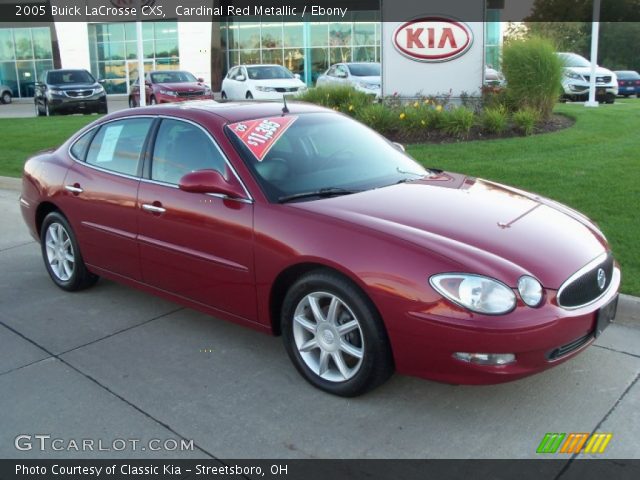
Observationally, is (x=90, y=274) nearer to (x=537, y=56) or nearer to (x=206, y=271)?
(x=206, y=271)

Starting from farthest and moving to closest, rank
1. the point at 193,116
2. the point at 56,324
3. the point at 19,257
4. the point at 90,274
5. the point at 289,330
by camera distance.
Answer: the point at 19,257 → the point at 90,274 → the point at 56,324 → the point at 193,116 → the point at 289,330

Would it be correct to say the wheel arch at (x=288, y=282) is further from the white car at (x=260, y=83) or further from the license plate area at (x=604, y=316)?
the white car at (x=260, y=83)

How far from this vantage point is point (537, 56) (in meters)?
12.4

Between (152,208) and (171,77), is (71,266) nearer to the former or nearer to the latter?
(152,208)

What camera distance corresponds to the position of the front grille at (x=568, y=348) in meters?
3.45

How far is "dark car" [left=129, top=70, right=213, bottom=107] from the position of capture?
76.2ft

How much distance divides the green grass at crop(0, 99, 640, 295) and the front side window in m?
3.06

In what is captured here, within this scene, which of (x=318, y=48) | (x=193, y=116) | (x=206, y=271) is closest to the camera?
(x=206, y=271)

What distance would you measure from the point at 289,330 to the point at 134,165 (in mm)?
1842

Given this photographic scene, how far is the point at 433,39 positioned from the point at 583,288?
10574mm

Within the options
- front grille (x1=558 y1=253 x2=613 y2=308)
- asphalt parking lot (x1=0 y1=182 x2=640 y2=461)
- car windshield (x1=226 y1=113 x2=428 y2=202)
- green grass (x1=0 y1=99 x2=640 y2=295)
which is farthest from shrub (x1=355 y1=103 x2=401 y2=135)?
front grille (x1=558 y1=253 x2=613 y2=308)

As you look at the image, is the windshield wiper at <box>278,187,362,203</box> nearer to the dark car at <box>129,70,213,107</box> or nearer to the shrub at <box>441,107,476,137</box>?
the shrub at <box>441,107,476,137</box>

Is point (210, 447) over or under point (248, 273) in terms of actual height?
under
